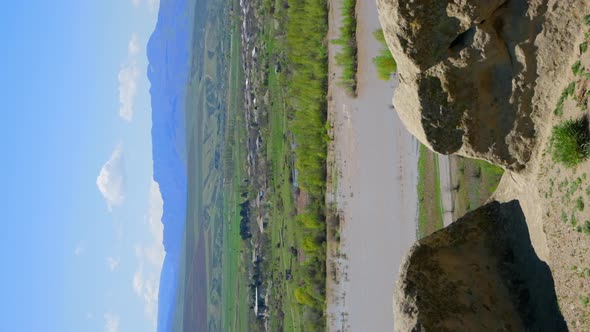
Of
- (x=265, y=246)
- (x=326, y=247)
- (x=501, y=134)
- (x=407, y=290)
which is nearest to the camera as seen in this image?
(x=501, y=134)

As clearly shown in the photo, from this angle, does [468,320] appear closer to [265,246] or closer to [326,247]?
[326,247]

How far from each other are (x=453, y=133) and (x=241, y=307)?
30.9 m

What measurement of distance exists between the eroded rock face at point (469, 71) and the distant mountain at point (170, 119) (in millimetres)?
48214

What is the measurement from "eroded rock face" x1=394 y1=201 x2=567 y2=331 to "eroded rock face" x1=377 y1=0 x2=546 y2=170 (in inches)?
78.1

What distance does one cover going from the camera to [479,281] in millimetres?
11375

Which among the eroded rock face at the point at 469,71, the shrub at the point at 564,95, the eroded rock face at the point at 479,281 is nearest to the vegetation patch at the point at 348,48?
the eroded rock face at the point at 479,281

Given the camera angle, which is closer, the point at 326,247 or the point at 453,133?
the point at 453,133

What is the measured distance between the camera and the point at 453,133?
1017cm

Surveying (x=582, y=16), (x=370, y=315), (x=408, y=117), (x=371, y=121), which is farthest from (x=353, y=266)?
(x=582, y=16)

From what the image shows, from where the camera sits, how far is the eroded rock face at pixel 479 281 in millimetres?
10539

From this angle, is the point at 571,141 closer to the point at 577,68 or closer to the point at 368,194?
the point at 577,68

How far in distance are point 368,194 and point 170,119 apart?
41675mm

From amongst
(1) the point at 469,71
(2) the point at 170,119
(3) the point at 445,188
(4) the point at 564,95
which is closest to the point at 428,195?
(3) the point at 445,188

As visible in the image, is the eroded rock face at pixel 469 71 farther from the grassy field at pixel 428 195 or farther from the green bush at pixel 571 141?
the grassy field at pixel 428 195
